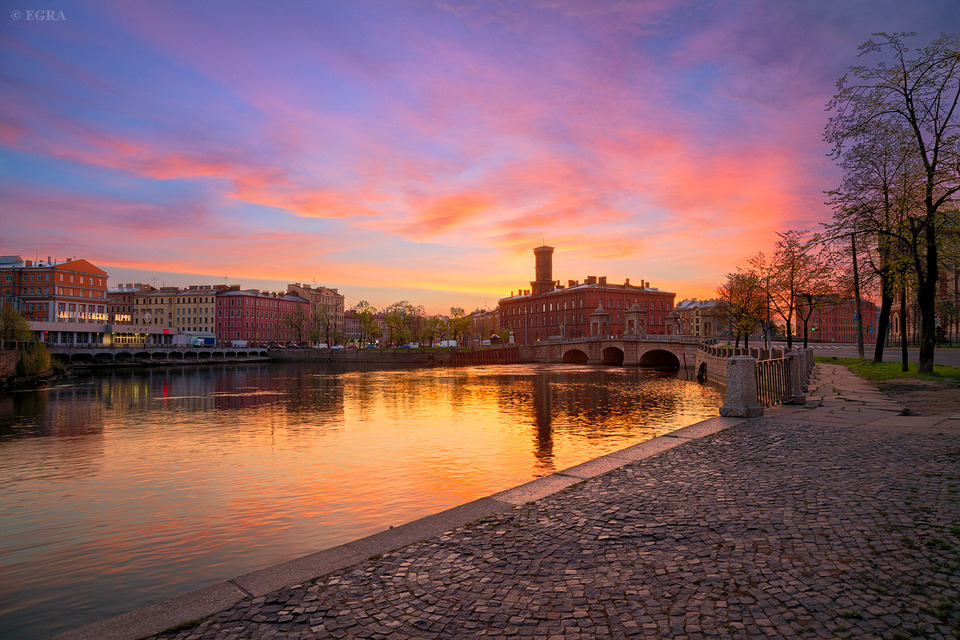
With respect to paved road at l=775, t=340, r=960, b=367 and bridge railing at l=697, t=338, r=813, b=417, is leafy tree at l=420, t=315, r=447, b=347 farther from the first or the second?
bridge railing at l=697, t=338, r=813, b=417

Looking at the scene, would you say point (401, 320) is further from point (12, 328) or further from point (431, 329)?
point (12, 328)

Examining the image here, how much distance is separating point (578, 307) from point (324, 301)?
315 ft

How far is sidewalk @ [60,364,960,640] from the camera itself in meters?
4.34

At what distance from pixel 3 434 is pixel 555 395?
29.8 metres

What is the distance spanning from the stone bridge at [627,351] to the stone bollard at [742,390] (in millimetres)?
60166

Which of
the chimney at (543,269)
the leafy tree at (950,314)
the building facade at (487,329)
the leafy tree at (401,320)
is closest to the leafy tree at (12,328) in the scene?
the leafy tree at (401,320)

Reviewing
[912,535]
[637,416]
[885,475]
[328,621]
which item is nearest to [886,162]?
[637,416]

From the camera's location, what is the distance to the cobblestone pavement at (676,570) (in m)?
4.30

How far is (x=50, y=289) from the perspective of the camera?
108 metres

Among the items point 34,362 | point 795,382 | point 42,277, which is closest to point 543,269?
point 42,277

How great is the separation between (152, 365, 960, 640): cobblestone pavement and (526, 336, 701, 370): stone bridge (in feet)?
227

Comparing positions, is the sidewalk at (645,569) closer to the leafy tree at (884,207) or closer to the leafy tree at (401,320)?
the leafy tree at (884,207)

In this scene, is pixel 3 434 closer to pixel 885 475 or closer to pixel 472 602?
pixel 472 602

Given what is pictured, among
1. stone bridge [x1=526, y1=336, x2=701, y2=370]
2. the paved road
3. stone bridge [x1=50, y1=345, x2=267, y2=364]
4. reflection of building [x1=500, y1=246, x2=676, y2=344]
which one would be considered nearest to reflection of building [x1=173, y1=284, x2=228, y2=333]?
stone bridge [x1=50, y1=345, x2=267, y2=364]
